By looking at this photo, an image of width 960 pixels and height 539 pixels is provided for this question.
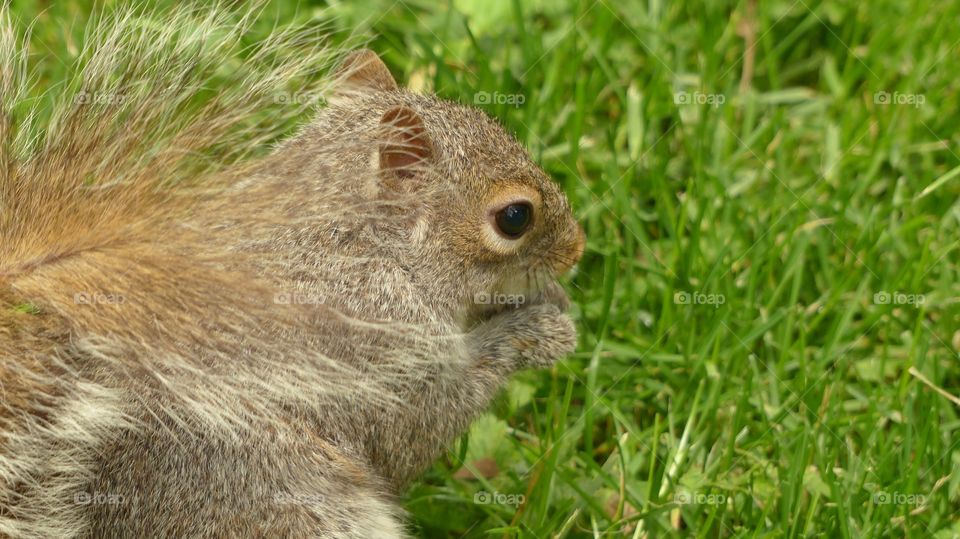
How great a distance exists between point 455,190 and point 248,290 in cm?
→ 55

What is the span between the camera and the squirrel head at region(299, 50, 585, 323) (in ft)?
8.34

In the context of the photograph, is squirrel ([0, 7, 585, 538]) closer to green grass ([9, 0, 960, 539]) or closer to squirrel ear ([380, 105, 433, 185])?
squirrel ear ([380, 105, 433, 185])

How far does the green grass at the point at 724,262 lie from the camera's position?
9.46ft

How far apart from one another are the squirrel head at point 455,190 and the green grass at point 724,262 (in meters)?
0.48

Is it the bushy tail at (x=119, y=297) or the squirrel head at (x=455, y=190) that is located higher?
the squirrel head at (x=455, y=190)

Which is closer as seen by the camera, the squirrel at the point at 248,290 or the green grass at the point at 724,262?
the squirrel at the point at 248,290

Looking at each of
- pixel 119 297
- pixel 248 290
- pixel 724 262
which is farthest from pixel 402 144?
pixel 724 262

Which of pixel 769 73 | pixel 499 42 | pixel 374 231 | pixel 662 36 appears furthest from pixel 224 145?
pixel 769 73

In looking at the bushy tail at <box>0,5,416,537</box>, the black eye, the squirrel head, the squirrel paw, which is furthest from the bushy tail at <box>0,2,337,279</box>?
the squirrel paw

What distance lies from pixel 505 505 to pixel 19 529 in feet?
3.77

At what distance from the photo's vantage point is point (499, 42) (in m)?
4.12

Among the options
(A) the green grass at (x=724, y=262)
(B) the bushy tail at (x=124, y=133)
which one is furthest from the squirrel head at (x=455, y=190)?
(A) the green grass at (x=724, y=262)

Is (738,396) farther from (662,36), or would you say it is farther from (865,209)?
(662,36)

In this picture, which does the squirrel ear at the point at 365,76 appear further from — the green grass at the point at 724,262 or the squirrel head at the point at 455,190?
the green grass at the point at 724,262
